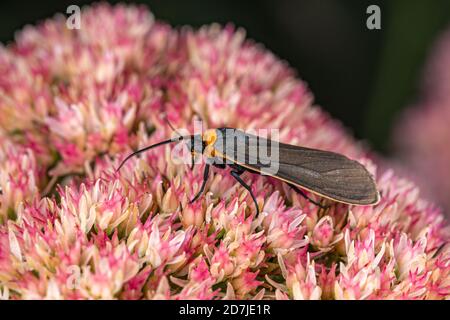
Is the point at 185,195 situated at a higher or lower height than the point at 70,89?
lower

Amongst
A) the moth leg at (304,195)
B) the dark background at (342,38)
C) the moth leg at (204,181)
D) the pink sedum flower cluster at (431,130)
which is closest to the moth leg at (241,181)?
the moth leg at (204,181)

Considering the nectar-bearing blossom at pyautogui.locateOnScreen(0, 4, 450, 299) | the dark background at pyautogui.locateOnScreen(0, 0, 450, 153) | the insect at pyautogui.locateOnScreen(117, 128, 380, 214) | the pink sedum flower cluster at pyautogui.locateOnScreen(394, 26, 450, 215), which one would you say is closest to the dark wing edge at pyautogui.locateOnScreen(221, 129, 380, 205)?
the insect at pyautogui.locateOnScreen(117, 128, 380, 214)

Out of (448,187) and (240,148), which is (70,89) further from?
(448,187)

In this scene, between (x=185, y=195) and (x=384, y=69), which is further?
(x=384, y=69)

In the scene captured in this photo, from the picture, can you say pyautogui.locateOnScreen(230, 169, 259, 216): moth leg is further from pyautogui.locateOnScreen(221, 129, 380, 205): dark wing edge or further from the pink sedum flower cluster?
the pink sedum flower cluster

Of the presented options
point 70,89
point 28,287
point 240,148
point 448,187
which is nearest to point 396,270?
point 240,148

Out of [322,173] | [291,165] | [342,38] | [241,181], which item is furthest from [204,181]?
[342,38]

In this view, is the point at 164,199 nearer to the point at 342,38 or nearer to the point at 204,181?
the point at 204,181
